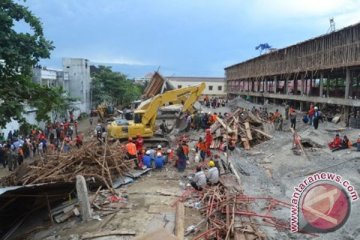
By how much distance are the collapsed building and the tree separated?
22.0 metres

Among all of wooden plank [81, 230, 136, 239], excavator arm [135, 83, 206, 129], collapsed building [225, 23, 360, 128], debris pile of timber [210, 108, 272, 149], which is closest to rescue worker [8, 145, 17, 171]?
excavator arm [135, 83, 206, 129]

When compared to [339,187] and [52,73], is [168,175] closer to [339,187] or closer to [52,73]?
[339,187]

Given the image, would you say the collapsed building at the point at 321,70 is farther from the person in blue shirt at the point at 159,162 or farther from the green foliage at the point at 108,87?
the green foliage at the point at 108,87

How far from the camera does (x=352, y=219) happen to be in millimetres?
11094

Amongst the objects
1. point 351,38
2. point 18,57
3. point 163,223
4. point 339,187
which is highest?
point 351,38

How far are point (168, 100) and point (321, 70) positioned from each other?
15.7 m

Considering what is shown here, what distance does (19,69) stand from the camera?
846cm

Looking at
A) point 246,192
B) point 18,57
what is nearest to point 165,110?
point 246,192

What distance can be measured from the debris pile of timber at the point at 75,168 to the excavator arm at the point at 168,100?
21.7 ft

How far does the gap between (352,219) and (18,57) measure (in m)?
9.29

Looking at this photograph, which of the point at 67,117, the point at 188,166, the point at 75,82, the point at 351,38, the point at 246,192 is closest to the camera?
the point at 246,192

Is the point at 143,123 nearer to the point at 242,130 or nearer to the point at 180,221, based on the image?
the point at 242,130

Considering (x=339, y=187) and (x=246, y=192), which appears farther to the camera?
(x=246, y=192)

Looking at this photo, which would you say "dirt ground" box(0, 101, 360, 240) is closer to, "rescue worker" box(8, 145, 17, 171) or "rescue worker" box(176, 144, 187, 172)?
"rescue worker" box(176, 144, 187, 172)
